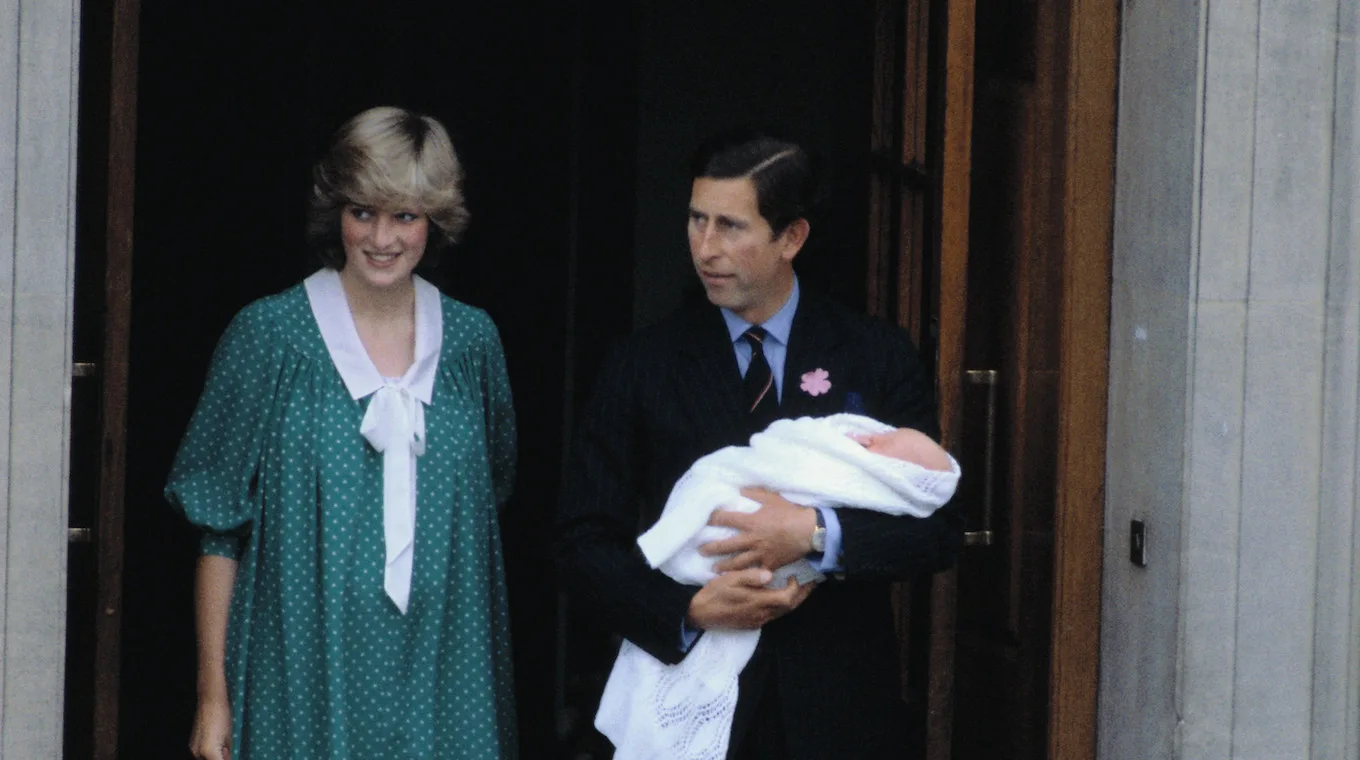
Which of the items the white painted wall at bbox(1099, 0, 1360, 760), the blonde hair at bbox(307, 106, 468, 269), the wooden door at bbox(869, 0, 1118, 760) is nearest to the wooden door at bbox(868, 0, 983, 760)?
the wooden door at bbox(869, 0, 1118, 760)

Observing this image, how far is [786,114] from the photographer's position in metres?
6.89

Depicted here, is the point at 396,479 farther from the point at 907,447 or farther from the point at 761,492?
the point at 907,447

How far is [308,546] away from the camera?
10.8ft

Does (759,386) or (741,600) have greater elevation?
(759,386)

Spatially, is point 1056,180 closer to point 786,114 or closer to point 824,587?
point 824,587

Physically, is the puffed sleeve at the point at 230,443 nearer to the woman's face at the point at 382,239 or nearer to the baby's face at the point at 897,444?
the woman's face at the point at 382,239

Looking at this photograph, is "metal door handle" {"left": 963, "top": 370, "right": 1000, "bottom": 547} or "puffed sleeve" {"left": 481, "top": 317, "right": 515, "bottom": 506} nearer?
"puffed sleeve" {"left": 481, "top": 317, "right": 515, "bottom": 506}

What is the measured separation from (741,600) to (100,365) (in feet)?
4.03

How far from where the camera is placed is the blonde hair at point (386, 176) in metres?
3.32

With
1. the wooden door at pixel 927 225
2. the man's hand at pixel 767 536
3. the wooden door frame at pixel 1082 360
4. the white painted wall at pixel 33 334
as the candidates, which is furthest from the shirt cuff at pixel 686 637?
the white painted wall at pixel 33 334

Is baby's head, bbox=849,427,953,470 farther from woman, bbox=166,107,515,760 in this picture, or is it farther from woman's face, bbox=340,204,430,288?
woman's face, bbox=340,204,430,288

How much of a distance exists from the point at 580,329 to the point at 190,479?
3.03 meters

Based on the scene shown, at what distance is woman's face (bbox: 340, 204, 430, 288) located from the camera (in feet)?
11.0

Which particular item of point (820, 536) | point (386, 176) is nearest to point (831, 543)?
point (820, 536)
